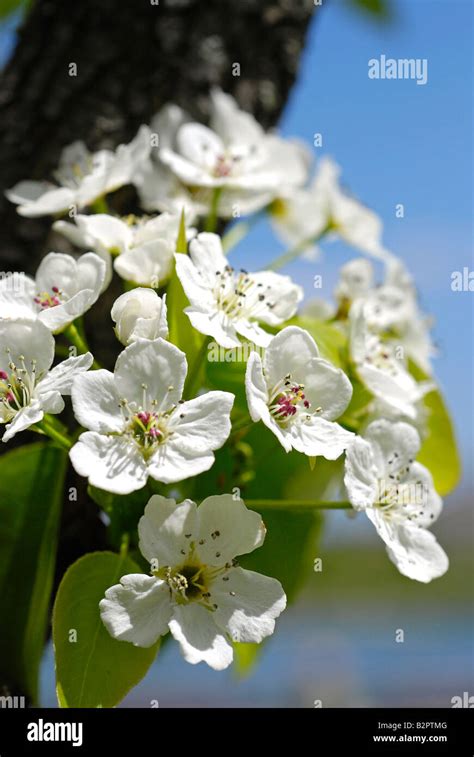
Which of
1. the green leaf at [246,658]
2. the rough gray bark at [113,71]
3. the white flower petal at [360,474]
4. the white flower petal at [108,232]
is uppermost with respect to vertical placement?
the rough gray bark at [113,71]

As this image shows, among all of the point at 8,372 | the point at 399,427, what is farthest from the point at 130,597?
the point at 399,427

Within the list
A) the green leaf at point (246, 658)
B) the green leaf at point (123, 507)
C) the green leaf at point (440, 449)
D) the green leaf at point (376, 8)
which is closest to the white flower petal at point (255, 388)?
the green leaf at point (123, 507)

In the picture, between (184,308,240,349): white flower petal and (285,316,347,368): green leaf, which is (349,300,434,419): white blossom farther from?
(184,308,240,349): white flower petal

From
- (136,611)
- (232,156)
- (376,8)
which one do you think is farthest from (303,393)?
(376,8)

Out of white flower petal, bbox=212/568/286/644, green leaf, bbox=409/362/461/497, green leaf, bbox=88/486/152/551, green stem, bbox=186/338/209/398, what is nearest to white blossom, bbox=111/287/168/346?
green stem, bbox=186/338/209/398

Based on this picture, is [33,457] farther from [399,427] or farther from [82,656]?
[399,427]

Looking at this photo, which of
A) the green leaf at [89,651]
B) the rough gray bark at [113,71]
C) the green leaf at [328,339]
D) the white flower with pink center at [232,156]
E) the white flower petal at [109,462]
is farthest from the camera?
the rough gray bark at [113,71]

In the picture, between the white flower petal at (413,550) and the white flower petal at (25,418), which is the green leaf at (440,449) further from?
the white flower petal at (25,418)
